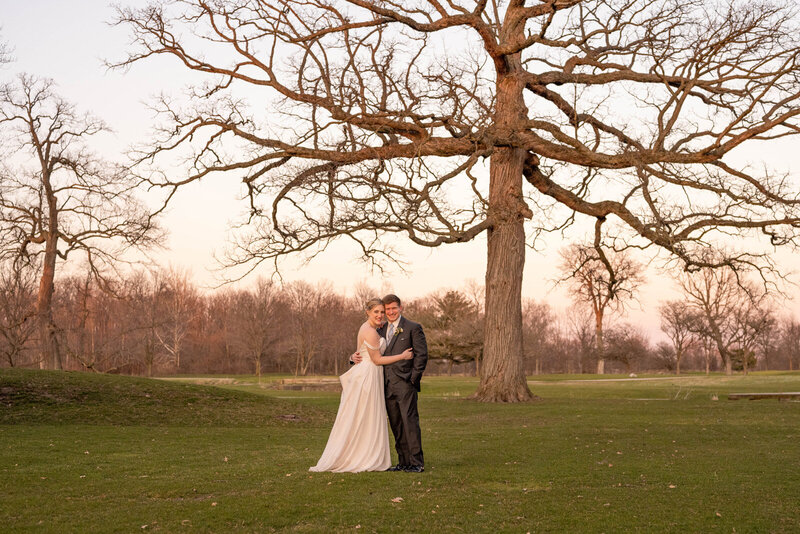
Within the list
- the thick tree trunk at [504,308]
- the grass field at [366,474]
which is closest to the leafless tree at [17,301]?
the grass field at [366,474]

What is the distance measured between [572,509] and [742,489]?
2659 millimetres

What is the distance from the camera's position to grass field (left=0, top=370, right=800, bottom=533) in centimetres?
755

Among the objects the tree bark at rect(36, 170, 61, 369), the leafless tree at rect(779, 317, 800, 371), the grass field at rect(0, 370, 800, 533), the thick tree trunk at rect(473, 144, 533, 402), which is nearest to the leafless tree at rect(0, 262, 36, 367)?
the tree bark at rect(36, 170, 61, 369)

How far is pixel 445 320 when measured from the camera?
64.2 m

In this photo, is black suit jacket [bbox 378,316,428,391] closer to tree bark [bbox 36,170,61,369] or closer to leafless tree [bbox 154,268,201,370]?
tree bark [bbox 36,170,61,369]

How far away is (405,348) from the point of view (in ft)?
35.1

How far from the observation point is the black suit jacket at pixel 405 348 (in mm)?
10617

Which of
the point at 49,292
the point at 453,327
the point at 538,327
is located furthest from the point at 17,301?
the point at 538,327

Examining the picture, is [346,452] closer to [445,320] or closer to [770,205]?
[770,205]

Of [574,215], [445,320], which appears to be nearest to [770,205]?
[574,215]

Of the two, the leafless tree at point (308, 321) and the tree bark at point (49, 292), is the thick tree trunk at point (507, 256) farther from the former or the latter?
the leafless tree at point (308, 321)

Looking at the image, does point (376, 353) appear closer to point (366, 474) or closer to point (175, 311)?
point (366, 474)

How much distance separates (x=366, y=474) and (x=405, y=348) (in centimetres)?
174

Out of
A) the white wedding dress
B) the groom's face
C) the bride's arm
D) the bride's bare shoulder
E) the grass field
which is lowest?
the grass field
